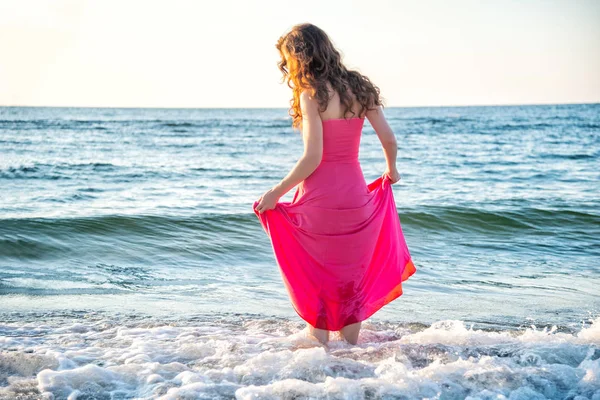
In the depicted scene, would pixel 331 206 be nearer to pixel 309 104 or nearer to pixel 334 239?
pixel 334 239

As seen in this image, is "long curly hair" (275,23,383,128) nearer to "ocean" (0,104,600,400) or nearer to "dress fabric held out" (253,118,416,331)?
"dress fabric held out" (253,118,416,331)

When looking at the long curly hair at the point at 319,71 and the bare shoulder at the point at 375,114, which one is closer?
the long curly hair at the point at 319,71

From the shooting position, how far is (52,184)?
44.2 ft

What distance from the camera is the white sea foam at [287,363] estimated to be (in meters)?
3.42

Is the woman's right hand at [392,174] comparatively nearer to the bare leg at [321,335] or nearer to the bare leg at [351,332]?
the bare leg at [351,332]

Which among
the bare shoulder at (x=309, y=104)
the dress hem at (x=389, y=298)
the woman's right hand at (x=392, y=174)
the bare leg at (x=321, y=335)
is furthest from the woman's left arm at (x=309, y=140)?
the bare leg at (x=321, y=335)

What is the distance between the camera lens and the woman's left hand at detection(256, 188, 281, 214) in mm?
3828

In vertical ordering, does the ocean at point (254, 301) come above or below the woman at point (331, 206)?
below

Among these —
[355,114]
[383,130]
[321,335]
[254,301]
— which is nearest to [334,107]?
[355,114]

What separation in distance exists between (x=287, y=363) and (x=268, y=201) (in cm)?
95

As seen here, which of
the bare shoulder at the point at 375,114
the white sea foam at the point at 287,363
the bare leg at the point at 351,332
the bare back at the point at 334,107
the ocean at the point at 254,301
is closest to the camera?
the white sea foam at the point at 287,363

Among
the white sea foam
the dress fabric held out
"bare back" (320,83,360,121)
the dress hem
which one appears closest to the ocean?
the white sea foam

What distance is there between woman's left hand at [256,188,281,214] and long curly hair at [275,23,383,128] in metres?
0.57

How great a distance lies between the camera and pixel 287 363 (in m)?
3.76
